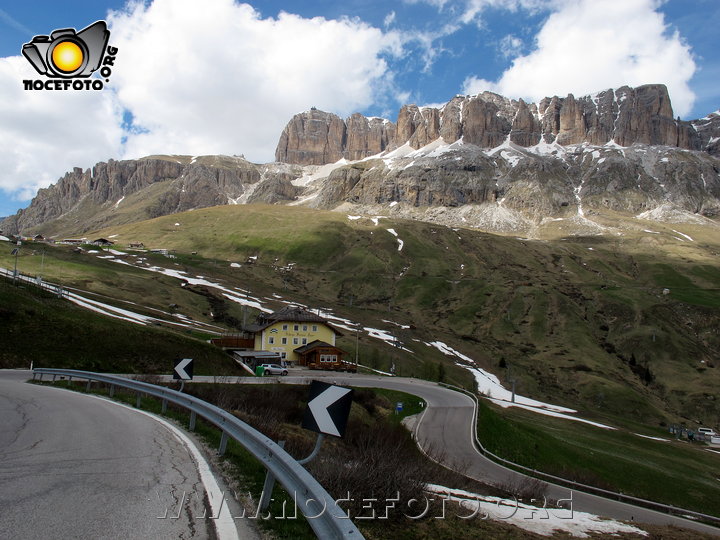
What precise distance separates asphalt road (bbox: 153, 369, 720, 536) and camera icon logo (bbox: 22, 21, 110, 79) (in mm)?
20427

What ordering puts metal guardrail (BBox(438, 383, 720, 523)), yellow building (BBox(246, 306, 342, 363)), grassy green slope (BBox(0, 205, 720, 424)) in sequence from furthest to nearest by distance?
grassy green slope (BBox(0, 205, 720, 424))
yellow building (BBox(246, 306, 342, 363))
metal guardrail (BBox(438, 383, 720, 523))

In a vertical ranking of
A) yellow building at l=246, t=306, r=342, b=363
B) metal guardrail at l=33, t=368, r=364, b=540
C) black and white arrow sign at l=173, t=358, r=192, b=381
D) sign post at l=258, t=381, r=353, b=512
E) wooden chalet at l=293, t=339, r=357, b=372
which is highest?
sign post at l=258, t=381, r=353, b=512

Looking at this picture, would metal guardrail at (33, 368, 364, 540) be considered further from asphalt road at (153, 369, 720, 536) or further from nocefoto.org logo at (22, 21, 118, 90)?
nocefoto.org logo at (22, 21, 118, 90)

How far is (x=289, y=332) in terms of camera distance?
7719cm

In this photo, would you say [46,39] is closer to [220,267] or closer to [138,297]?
[138,297]

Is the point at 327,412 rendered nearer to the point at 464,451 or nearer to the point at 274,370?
the point at 464,451

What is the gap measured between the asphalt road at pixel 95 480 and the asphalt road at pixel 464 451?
9694 mm

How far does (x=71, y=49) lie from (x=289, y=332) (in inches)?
2260

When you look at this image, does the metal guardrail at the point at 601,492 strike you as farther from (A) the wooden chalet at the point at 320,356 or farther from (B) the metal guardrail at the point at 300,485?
(A) the wooden chalet at the point at 320,356

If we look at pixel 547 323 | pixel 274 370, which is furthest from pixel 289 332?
pixel 547 323

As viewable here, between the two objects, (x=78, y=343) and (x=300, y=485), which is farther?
(x=78, y=343)

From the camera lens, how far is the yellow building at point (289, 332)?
247ft

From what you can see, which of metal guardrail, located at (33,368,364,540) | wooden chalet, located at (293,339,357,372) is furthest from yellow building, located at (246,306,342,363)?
metal guardrail, located at (33,368,364,540)

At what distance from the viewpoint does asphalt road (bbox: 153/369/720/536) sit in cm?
2312
